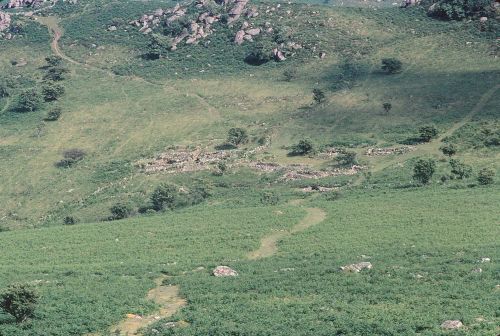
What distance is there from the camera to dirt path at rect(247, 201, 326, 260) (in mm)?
50531

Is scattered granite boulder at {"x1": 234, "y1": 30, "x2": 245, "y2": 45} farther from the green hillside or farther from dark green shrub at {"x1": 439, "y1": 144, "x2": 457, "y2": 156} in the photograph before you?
dark green shrub at {"x1": 439, "y1": 144, "x2": 457, "y2": 156}

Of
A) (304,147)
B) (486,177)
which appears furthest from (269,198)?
(486,177)

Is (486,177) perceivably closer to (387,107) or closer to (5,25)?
(387,107)

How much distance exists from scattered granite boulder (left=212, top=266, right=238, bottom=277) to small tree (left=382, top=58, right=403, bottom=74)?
69.7 m

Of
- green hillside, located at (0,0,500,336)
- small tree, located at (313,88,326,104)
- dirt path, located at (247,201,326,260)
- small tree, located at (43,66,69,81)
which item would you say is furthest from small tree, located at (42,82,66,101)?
dirt path, located at (247,201,326,260)

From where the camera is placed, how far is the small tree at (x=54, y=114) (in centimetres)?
10394

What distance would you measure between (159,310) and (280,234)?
19.3 meters

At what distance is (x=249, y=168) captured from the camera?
82.1m

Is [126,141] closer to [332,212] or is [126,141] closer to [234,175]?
[234,175]

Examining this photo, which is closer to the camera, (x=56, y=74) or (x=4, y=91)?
(x=4, y=91)

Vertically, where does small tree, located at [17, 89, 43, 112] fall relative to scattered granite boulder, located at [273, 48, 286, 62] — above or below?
below

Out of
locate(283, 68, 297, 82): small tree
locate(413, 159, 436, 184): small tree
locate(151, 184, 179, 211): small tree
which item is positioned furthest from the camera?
locate(283, 68, 297, 82): small tree

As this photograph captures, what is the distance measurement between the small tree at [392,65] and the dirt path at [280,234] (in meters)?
49.8

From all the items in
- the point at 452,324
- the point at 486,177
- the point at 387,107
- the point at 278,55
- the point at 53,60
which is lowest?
the point at 53,60
